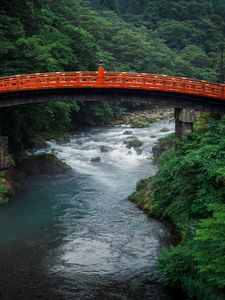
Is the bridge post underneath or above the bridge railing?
underneath

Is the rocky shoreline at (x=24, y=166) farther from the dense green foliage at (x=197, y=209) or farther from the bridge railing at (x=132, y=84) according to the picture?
the dense green foliage at (x=197, y=209)

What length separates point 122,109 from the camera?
74938 mm

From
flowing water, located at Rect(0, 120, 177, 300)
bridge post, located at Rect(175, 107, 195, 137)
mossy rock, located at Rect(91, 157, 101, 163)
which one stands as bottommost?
flowing water, located at Rect(0, 120, 177, 300)

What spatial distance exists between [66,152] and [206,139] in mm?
27960

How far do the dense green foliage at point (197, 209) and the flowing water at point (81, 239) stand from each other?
175 cm

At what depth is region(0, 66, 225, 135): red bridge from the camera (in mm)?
35781

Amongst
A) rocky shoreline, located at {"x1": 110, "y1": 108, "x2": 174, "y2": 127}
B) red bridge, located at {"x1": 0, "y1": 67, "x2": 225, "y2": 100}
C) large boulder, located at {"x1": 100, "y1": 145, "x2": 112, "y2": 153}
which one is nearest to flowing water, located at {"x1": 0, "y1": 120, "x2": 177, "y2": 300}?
large boulder, located at {"x1": 100, "y1": 145, "x2": 112, "y2": 153}

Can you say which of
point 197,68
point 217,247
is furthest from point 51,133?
point 197,68

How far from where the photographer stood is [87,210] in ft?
114

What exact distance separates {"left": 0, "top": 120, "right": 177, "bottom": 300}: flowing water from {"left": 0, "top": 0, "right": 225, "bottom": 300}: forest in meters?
1.95

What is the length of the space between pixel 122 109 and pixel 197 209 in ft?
173

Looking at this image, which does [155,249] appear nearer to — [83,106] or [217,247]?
[217,247]

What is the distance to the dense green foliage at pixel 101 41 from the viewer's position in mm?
44219

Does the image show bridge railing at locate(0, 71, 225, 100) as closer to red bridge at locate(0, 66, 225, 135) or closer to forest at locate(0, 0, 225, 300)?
red bridge at locate(0, 66, 225, 135)
